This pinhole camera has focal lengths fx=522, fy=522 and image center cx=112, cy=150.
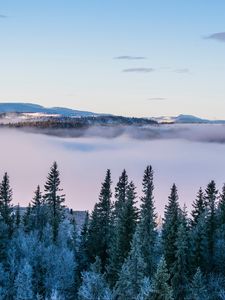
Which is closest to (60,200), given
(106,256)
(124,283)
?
(106,256)

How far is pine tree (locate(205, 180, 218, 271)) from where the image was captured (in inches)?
2741

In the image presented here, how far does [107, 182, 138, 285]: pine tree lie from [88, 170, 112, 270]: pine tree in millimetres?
5496

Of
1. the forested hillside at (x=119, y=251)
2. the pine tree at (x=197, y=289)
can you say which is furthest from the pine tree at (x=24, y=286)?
the pine tree at (x=197, y=289)

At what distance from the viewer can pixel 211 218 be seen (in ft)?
234

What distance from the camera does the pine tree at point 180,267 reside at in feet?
196

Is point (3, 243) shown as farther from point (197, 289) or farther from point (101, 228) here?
point (197, 289)

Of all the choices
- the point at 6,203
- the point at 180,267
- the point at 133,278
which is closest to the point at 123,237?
the point at 180,267

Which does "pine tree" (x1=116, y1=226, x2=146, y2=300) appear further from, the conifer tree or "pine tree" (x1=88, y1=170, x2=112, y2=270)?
the conifer tree

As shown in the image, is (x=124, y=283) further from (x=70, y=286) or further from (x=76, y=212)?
(x=76, y=212)

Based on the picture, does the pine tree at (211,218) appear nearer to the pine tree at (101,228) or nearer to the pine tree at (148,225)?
the pine tree at (148,225)

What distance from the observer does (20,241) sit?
6397 cm

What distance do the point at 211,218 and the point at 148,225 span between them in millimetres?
9790

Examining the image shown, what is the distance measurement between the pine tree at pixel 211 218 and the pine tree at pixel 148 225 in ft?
26.3

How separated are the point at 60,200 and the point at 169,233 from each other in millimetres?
21060
